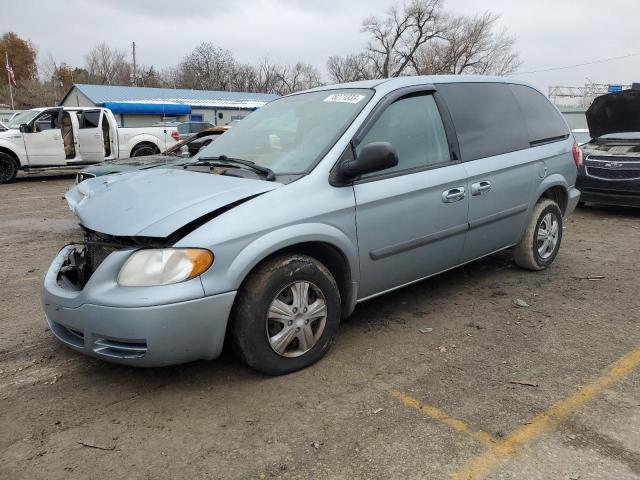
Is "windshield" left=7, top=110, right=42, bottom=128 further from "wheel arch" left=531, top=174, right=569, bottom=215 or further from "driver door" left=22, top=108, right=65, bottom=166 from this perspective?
"wheel arch" left=531, top=174, right=569, bottom=215

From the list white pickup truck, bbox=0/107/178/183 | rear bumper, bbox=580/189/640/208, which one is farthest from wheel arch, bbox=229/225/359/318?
white pickup truck, bbox=0/107/178/183

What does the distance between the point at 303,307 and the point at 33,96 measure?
69.3 m

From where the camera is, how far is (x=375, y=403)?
2.79 meters

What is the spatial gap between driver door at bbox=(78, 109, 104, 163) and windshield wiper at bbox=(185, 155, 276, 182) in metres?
11.3

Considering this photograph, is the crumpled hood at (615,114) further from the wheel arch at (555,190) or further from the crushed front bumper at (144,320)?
the crushed front bumper at (144,320)

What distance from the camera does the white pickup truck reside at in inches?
508

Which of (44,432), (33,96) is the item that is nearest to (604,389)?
(44,432)

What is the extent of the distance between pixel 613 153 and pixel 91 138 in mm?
12228

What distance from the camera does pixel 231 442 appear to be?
247 centimetres

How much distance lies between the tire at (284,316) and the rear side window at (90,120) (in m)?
12.8

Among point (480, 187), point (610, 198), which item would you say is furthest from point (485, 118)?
point (610, 198)

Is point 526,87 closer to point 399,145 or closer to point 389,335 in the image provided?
point 399,145

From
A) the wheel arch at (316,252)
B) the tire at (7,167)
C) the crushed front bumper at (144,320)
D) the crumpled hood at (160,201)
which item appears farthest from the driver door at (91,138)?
the wheel arch at (316,252)

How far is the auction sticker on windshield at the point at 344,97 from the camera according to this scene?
3601mm
